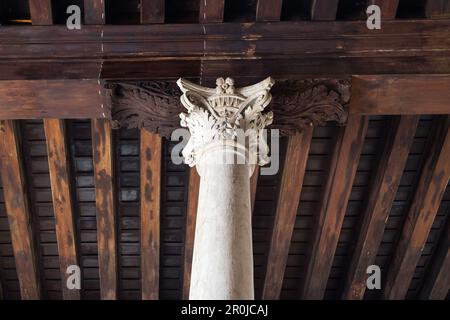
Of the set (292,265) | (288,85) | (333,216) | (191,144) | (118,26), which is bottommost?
(292,265)

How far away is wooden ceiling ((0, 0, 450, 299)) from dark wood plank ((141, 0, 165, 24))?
0.01 meters

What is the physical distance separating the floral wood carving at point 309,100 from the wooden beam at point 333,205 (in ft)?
3.30

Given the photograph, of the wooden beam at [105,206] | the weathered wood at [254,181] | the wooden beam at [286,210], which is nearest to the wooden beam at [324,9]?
the wooden beam at [286,210]

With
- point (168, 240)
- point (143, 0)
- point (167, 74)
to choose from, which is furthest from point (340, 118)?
point (168, 240)

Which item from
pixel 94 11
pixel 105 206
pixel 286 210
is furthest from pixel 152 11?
pixel 286 210

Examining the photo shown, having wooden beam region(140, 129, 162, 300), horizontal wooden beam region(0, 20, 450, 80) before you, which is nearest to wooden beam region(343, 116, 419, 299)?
horizontal wooden beam region(0, 20, 450, 80)

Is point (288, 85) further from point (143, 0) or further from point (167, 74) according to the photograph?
point (143, 0)

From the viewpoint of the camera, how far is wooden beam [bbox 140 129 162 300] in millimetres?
7246

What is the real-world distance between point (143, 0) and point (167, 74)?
68 centimetres

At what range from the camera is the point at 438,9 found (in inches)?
251

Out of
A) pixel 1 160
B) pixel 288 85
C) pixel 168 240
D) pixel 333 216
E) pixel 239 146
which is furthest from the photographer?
pixel 168 240

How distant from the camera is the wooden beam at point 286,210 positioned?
7.27 metres
